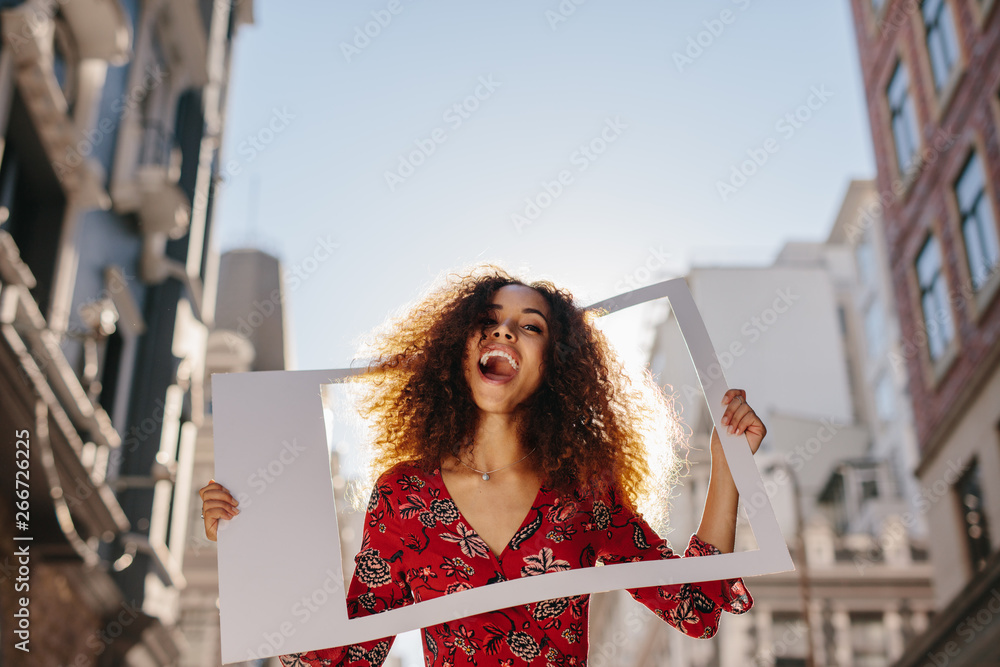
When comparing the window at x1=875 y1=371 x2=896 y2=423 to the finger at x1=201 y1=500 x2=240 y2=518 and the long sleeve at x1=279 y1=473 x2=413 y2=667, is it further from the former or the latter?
the finger at x1=201 y1=500 x2=240 y2=518

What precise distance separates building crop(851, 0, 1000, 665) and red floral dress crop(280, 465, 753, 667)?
11133mm

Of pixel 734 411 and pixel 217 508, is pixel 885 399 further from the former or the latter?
pixel 217 508

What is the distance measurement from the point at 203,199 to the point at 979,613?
13.1 m

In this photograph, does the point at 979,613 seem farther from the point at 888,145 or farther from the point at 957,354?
the point at 888,145

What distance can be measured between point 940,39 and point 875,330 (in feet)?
79.0

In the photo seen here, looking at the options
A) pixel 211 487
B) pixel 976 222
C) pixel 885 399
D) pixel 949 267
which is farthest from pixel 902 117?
pixel 885 399

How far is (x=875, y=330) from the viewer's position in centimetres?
3850

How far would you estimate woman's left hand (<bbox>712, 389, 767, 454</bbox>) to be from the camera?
8.89ft

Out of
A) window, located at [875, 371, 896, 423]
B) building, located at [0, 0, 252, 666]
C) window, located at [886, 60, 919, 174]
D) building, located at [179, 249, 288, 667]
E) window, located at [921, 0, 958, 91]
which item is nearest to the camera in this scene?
building, located at [179, 249, 288, 667]

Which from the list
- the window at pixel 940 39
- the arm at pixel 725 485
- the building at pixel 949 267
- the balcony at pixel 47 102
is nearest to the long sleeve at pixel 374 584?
the arm at pixel 725 485

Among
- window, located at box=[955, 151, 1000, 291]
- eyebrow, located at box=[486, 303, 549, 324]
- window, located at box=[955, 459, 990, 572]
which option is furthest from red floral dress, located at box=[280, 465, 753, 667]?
window, located at box=[955, 459, 990, 572]

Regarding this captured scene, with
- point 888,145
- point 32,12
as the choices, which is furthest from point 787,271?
point 32,12

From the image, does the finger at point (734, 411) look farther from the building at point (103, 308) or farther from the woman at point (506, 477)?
the building at point (103, 308)

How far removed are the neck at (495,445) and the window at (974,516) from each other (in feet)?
45.1
